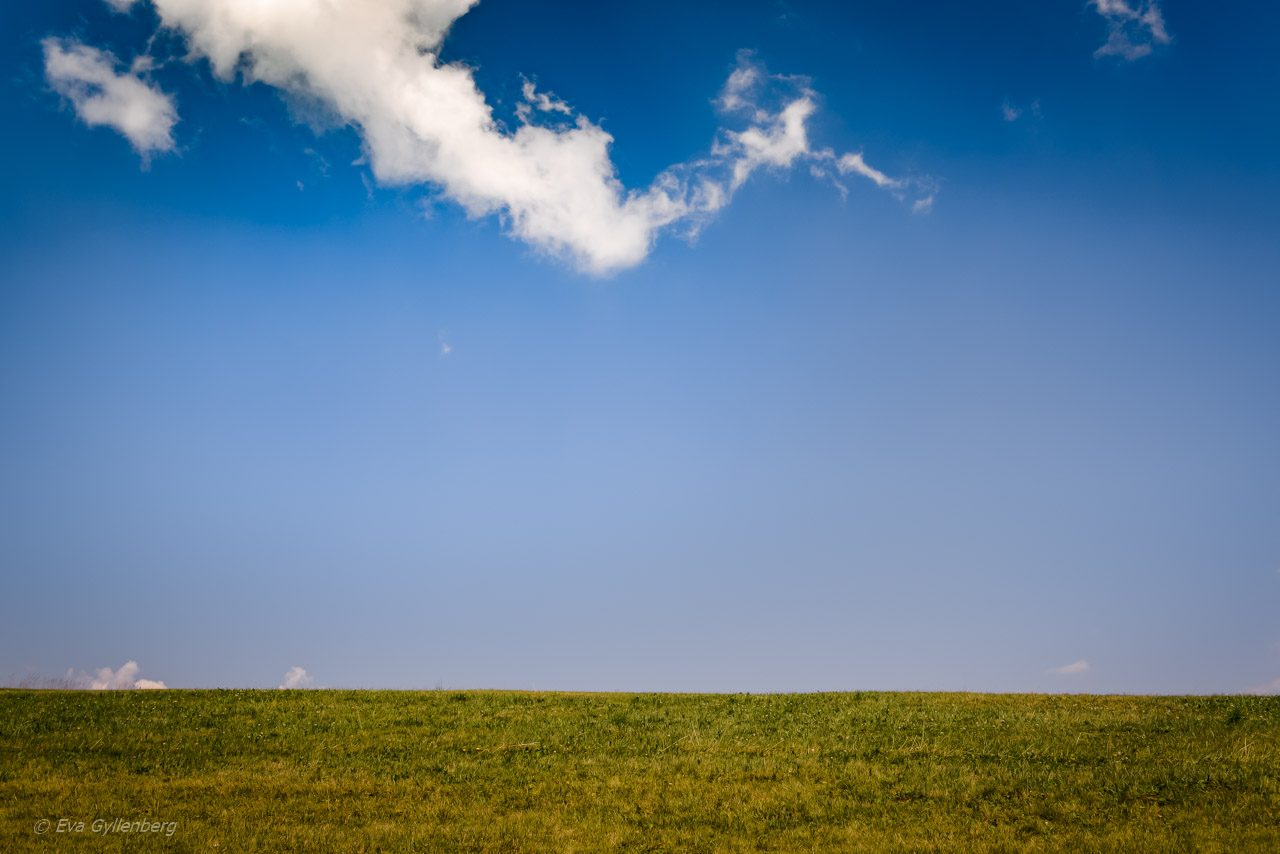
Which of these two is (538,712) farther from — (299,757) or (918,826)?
(918,826)

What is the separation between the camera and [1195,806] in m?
15.6

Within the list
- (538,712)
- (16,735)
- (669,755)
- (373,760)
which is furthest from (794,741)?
(16,735)

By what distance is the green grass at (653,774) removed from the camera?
1504 cm

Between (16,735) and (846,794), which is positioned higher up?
(16,735)

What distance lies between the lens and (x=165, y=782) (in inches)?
738

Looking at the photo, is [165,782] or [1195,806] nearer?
[1195,806]

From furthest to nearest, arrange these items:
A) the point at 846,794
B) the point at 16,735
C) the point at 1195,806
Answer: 1. the point at 16,735
2. the point at 846,794
3. the point at 1195,806

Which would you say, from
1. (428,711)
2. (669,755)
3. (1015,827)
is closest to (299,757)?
(428,711)

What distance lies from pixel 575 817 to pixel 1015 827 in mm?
8751

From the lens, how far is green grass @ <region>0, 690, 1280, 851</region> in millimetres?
15039

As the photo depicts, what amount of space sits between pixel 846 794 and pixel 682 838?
435cm

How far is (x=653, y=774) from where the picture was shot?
19.0 m

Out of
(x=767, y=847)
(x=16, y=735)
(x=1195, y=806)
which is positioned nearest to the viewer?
(x=767, y=847)

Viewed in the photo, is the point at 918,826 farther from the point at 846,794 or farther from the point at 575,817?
the point at 575,817
